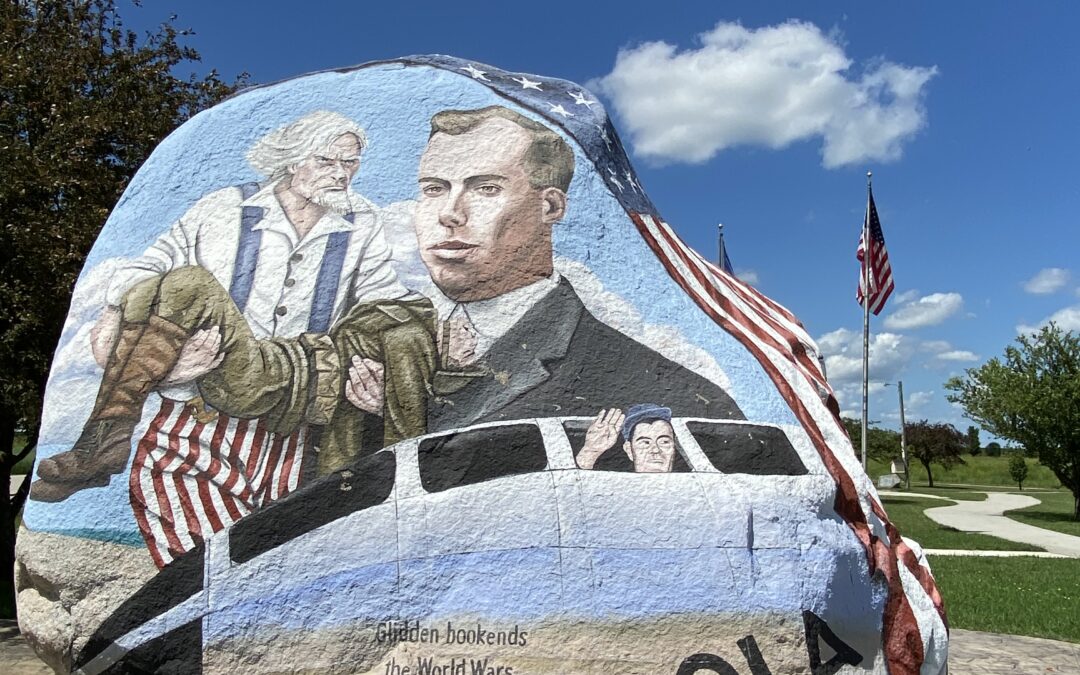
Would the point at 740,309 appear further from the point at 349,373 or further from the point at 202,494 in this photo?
the point at 202,494

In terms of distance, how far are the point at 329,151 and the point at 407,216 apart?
0.68 metres

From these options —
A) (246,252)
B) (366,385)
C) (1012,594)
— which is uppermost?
(246,252)

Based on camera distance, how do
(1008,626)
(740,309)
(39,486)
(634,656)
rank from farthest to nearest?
1. (1008,626)
2. (740,309)
3. (39,486)
4. (634,656)

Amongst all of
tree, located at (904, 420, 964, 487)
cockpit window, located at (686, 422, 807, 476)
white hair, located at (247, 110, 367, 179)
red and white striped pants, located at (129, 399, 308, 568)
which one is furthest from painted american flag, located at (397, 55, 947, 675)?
tree, located at (904, 420, 964, 487)

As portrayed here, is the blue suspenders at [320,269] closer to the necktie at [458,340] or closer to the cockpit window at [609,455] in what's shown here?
the necktie at [458,340]

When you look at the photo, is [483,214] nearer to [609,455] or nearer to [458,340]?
[458,340]

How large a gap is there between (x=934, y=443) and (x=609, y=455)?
48324mm

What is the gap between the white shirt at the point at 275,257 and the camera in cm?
489

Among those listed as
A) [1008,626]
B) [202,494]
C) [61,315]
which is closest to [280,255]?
[202,494]

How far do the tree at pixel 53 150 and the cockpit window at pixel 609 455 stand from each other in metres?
6.44

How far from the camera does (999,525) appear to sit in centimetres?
2145

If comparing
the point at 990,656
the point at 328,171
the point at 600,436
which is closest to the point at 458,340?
the point at 600,436

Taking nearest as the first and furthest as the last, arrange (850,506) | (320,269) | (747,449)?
(747,449) → (850,506) → (320,269)

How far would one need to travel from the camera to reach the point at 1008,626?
9117mm
